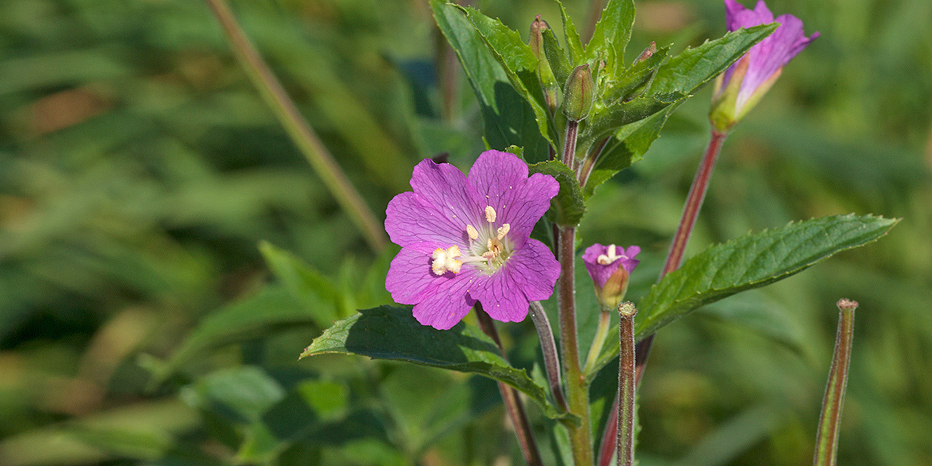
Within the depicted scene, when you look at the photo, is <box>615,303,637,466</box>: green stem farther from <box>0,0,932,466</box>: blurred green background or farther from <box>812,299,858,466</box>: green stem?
<box>0,0,932,466</box>: blurred green background

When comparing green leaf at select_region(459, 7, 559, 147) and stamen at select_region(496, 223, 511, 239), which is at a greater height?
green leaf at select_region(459, 7, 559, 147)

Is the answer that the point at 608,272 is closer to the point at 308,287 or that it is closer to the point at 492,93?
the point at 492,93

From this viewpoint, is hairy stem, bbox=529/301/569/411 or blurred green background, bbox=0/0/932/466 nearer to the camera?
hairy stem, bbox=529/301/569/411

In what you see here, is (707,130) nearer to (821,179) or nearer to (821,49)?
(821,49)

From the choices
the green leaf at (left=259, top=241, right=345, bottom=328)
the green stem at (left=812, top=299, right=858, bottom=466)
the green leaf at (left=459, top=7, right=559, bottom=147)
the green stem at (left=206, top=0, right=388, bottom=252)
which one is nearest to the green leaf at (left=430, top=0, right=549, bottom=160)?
the green leaf at (left=459, top=7, right=559, bottom=147)

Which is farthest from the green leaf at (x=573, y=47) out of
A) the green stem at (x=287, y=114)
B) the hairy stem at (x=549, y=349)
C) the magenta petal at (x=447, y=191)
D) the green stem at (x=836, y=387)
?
the green stem at (x=287, y=114)

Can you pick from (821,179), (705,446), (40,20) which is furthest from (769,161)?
(40,20)
